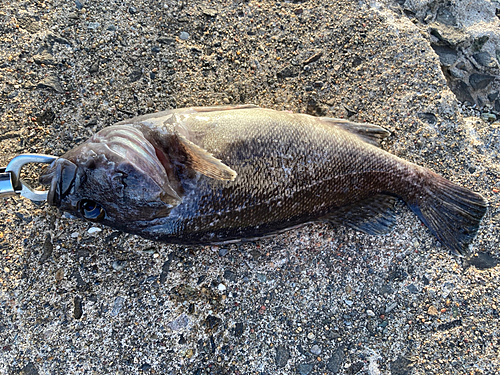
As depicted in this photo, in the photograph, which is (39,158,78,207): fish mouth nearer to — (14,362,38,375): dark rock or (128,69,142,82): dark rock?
(128,69,142,82): dark rock

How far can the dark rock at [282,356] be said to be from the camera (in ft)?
9.13

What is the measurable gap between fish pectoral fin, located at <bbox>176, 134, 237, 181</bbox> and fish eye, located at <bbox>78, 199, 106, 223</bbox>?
2.43 feet

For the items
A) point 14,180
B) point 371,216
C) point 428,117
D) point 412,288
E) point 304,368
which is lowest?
point 304,368

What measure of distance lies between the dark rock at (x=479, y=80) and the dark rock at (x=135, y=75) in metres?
3.51

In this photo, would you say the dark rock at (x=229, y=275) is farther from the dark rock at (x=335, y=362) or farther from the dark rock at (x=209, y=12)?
the dark rock at (x=209, y=12)

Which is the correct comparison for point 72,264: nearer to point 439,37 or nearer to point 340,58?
point 340,58

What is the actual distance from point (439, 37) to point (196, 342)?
3953 mm

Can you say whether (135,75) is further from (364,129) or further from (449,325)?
(449,325)

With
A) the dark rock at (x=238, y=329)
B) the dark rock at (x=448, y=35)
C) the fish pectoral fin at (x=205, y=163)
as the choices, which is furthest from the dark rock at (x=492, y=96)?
the dark rock at (x=238, y=329)

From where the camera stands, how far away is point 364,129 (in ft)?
9.68

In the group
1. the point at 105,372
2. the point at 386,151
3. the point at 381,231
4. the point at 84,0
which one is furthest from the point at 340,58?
the point at 105,372

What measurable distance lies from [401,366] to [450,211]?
59.4 inches

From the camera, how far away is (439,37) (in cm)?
328

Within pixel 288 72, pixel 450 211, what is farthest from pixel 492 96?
pixel 288 72
